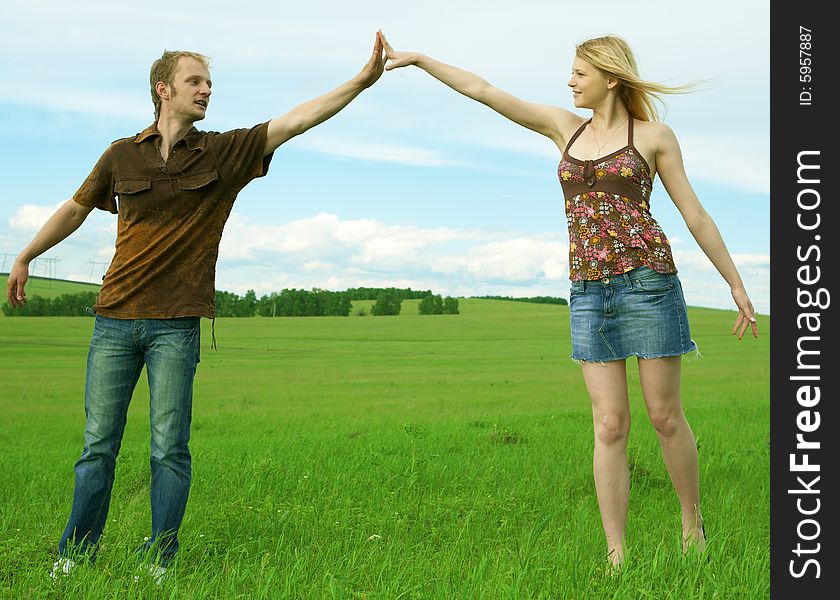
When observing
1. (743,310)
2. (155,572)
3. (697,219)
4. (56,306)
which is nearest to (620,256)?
(697,219)

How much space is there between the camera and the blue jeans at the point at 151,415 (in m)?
4.84

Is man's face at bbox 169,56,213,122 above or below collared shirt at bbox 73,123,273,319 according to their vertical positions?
above

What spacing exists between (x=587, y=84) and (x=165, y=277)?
2.60 m

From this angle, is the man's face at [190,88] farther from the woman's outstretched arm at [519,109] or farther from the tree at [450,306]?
the tree at [450,306]

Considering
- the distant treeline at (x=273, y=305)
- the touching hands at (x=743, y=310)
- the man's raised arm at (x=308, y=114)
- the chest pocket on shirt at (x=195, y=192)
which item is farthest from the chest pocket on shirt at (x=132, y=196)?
the distant treeline at (x=273, y=305)

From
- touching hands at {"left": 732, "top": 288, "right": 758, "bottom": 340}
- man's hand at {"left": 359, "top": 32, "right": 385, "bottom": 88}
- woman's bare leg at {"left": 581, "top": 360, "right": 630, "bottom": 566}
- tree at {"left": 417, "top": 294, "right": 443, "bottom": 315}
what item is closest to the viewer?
woman's bare leg at {"left": 581, "top": 360, "right": 630, "bottom": 566}

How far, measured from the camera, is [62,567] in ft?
15.0

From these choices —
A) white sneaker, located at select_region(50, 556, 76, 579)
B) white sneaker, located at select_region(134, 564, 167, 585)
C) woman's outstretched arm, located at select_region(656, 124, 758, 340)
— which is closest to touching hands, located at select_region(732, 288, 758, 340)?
woman's outstretched arm, located at select_region(656, 124, 758, 340)

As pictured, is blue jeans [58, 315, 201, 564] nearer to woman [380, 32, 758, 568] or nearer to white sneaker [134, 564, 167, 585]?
white sneaker [134, 564, 167, 585]

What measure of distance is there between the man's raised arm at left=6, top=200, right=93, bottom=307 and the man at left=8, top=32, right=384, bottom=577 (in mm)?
498

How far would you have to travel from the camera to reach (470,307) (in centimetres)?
5369

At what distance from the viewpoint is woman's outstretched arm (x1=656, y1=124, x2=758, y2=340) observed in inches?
192
